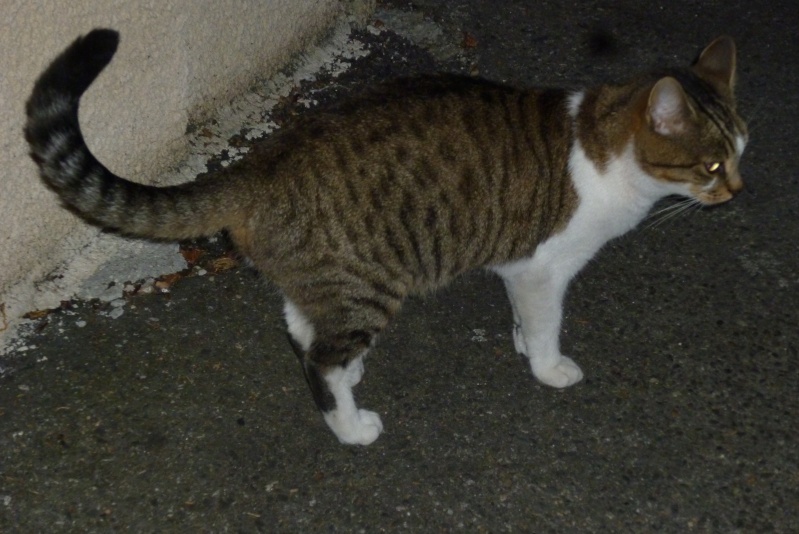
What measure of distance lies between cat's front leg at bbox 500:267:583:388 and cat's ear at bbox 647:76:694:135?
0.62 metres

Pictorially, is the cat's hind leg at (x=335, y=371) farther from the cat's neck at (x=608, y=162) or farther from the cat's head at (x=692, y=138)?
the cat's head at (x=692, y=138)

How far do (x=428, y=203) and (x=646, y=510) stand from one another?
1.27 meters

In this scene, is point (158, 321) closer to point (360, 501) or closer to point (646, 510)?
point (360, 501)

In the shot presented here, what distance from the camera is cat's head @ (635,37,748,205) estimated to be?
8.98 feet

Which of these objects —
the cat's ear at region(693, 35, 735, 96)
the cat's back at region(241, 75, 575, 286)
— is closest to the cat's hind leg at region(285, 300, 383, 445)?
the cat's back at region(241, 75, 575, 286)

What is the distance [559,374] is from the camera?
128 inches

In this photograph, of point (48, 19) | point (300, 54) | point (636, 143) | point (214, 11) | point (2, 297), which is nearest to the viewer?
point (636, 143)

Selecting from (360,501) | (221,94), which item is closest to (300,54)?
(221,94)

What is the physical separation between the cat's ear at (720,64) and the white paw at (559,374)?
3.73 feet

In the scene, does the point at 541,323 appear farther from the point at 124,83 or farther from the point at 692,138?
the point at 124,83

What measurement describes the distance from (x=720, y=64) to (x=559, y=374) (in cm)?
126

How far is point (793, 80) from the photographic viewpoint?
4.77 meters

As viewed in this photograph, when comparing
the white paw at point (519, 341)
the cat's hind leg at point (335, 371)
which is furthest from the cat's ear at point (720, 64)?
the cat's hind leg at point (335, 371)

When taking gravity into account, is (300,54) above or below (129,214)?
below
